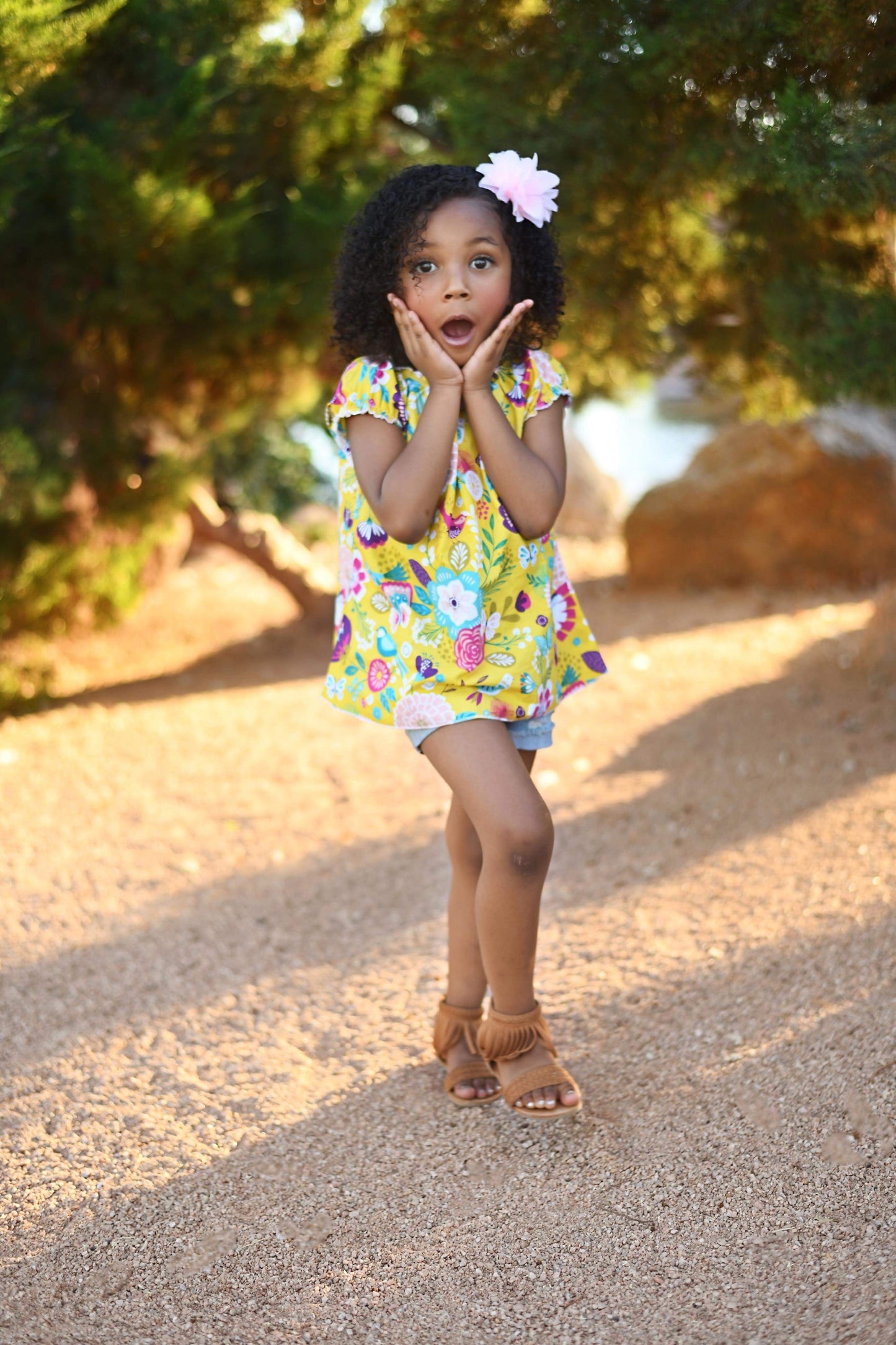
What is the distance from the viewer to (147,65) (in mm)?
5074

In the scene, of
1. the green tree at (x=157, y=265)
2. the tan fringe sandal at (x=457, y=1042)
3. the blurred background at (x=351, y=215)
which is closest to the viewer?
the tan fringe sandal at (x=457, y=1042)

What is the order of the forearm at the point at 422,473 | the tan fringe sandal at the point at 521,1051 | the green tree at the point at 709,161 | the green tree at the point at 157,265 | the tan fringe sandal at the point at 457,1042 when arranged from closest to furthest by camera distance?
the forearm at the point at 422,473 → the tan fringe sandal at the point at 521,1051 → the tan fringe sandal at the point at 457,1042 → the green tree at the point at 709,161 → the green tree at the point at 157,265

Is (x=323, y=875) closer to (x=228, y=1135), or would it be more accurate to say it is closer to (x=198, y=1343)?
(x=228, y=1135)

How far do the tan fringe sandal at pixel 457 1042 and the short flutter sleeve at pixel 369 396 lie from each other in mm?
1257

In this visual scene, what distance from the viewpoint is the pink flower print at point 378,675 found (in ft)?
7.72

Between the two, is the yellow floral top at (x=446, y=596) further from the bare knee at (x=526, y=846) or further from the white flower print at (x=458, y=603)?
the bare knee at (x=526, y=846)

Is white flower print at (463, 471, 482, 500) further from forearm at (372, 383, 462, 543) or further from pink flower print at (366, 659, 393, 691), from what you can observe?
pink flower print at (366, 659, 393, 691)

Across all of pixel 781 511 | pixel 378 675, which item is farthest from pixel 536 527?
pixel 781 511

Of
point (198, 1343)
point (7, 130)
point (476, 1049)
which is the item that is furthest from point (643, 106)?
point (198, 1343)

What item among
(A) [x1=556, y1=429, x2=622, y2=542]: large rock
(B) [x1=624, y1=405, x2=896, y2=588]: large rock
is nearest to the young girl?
(B) [x1=624, y1=405, x2=896, y2=588]: large rock

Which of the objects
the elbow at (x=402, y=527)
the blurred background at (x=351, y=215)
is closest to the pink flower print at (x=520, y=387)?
the elbow at (x=402, y=527)

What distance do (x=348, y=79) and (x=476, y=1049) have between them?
4506 millimetres

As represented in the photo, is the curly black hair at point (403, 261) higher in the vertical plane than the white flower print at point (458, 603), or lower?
higher

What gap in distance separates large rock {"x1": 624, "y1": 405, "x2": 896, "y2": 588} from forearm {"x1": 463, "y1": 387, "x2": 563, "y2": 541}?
465cm
